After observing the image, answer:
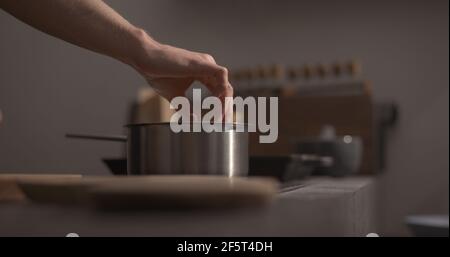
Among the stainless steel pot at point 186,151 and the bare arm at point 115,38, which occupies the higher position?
the bare arm at point 115,38

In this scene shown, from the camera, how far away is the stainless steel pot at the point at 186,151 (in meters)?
0.45

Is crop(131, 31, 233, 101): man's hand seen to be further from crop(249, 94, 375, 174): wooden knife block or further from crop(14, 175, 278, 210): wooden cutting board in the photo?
crop(249, 94, 375, 174): wooden knife block

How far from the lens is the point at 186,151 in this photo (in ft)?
1.47

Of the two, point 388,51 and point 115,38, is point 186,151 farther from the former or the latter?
point 388,51

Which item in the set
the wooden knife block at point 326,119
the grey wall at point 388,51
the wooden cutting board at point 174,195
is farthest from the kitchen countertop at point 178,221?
the wooden knife block at point 326,119

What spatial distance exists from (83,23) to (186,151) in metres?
0.29

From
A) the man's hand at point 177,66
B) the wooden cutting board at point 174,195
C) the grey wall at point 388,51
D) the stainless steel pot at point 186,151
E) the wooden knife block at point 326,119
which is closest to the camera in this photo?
the wooden cutting board at point 174,195

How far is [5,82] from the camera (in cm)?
125

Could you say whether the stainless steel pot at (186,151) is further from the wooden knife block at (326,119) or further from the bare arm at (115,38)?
the wooden knife block at (326,119)

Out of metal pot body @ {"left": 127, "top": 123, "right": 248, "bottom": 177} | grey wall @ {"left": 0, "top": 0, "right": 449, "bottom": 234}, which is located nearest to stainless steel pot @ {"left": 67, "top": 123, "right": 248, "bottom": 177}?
metal pot body @ {"left": 127, "top": 123, "right": 248, "bottom": 177}

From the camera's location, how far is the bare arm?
0.62m

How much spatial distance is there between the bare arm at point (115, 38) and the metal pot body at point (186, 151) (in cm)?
16
